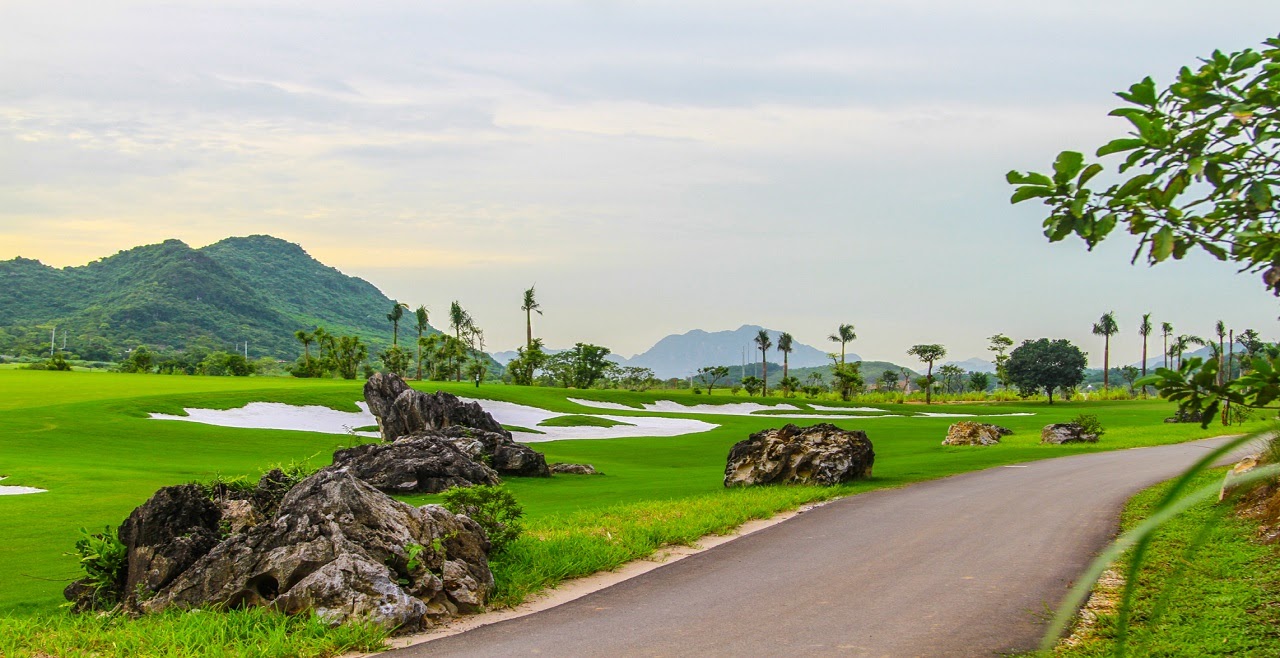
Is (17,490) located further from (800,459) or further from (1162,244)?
(1162,244)

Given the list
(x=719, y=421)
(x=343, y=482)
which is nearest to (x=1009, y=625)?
(x=343, y=482)

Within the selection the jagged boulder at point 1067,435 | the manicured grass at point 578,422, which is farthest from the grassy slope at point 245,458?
the manicured grass at point 578,422

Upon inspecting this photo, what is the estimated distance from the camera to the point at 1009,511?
1645 cm

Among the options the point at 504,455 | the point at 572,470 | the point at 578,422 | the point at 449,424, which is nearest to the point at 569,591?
the point at 504,455

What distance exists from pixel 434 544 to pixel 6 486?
14.8 m

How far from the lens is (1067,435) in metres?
37.8

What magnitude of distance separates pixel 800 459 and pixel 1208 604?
13088 mm

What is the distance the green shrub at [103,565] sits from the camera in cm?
1005

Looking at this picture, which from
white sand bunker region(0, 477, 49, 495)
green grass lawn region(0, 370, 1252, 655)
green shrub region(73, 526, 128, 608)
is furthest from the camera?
white sand bunker region(0, 477, 49, 495)

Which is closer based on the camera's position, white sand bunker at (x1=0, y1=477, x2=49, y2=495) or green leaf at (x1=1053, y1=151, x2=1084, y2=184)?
green leaf at (x1=1053, y1=151, x2=1084, y2=184)

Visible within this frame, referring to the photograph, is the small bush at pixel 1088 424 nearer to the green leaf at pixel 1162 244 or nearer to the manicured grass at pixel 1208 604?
the manicured grass at pixel 1208 604

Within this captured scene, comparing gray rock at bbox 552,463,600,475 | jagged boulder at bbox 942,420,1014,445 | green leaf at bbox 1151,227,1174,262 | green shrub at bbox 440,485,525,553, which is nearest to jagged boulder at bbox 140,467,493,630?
green shrub at bbox 440,485,525,553

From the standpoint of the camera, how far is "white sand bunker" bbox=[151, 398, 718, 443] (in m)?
40.3

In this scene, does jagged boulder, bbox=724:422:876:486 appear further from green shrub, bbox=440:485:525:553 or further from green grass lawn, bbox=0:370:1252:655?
green shrub, bbox=440:485:525:553
